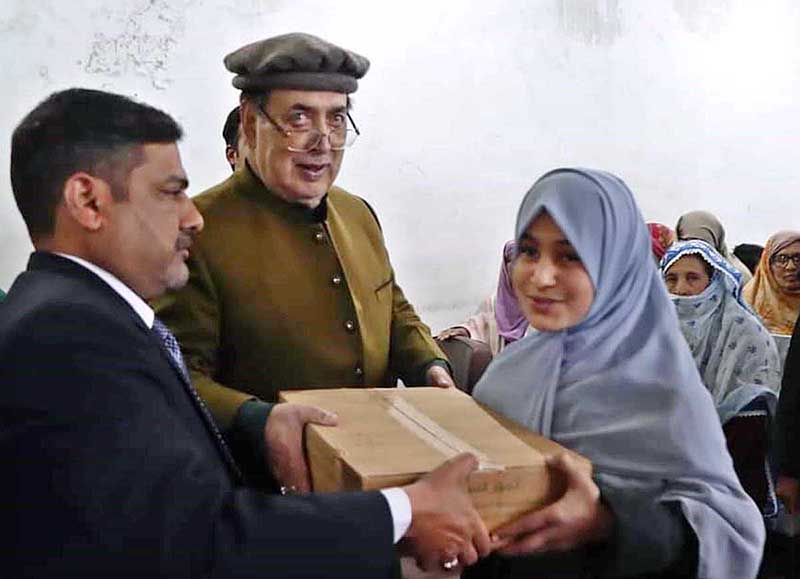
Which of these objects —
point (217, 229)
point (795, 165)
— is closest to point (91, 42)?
point (217, 229)

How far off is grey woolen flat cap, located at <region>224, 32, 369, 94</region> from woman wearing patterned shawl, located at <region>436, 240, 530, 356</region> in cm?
251

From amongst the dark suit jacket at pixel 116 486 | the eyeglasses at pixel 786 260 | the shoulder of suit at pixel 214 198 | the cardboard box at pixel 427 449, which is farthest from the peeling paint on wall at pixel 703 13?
the dark suit jacket at pixel 116 486

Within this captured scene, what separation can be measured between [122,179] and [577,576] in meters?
0.90

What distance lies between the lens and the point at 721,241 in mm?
4941

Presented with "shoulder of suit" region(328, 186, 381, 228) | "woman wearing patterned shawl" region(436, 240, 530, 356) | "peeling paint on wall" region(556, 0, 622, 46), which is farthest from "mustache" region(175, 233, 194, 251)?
"peeling paint on wall" region(556, 0, 622, 46)

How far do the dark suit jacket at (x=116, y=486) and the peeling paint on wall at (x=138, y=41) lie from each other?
9.11 ft

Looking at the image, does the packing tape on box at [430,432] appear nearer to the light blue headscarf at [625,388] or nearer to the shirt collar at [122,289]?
the light blue headscarf at [625,388]

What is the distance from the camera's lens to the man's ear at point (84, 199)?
1318mm

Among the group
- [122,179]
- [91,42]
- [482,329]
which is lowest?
[482,329]

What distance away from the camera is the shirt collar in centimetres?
132

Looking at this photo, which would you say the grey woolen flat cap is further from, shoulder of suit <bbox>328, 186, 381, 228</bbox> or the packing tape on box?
the packing tape on box

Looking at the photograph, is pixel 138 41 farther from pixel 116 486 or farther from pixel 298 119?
pixel 116 486

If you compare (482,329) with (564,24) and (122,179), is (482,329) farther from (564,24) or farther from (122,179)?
(122,179)

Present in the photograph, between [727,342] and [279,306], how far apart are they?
181 cm
